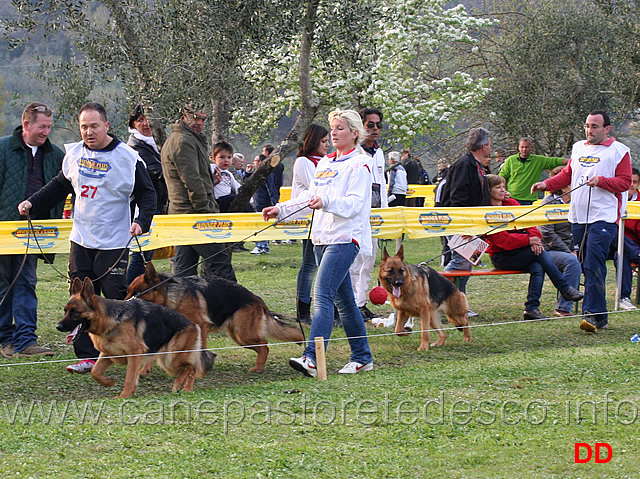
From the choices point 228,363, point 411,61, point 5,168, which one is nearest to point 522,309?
point 228,363

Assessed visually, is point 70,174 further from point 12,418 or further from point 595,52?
point 595,52

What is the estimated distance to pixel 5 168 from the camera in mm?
6973

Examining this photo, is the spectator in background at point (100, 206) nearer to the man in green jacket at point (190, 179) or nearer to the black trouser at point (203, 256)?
the man in green jacket at point (190, 179)

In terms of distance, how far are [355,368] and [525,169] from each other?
7892 millimetres

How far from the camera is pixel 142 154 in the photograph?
325 inches

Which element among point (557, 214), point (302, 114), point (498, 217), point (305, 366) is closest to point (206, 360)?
point (305, 366)

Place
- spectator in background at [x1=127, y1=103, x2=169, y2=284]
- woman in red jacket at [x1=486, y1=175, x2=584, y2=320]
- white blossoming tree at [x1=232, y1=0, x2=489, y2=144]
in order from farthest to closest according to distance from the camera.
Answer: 1. white blossoming tree at [x1=232, y1=0, x2=489, y2=144]
2. woman in red jacket at [x1=486, y1=175, x2=584, y2=320]
3. spectator in background at [x1=127, y1=103, x2=169, y2=284]

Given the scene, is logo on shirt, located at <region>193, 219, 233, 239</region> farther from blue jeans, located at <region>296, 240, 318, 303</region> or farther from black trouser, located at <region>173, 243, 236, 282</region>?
blue jeans, located at <region>296, 240, 318, 303</region>

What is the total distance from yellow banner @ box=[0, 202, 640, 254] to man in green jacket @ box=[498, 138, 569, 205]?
10.1 feet

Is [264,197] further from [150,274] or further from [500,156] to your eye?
[150,274]

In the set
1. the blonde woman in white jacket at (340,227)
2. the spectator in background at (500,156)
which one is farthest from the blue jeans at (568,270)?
the spectator in background at (500,156)

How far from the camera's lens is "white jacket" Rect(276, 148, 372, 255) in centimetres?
582

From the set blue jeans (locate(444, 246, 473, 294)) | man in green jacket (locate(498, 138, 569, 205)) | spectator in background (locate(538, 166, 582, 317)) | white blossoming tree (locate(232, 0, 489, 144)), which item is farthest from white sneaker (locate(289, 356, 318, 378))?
white blossoming tree (locate(232, 0, 489, 144))

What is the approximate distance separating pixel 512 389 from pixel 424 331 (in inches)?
76.4
